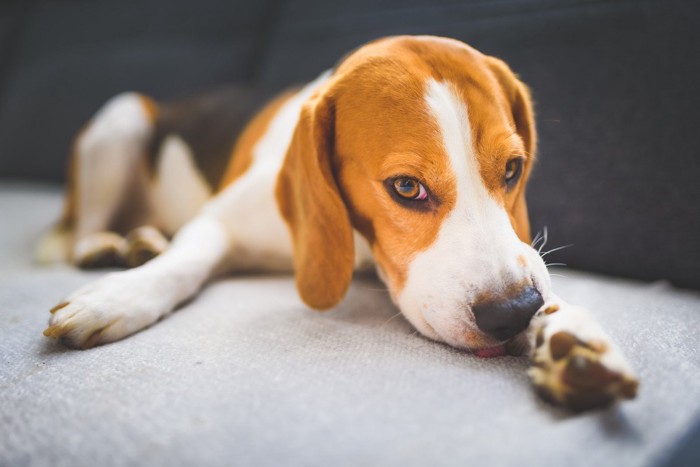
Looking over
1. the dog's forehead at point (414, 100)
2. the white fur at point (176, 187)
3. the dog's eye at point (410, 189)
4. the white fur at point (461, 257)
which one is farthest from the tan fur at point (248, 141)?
the white fur at point (461, 257)

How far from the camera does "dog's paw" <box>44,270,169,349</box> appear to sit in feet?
3.80

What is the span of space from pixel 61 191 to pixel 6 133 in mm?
666

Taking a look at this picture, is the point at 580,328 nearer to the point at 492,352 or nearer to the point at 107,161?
the point at 492,352

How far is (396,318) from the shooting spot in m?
1.31

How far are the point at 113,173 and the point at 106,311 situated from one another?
4.63 ft

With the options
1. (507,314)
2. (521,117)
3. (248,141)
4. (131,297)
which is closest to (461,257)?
(507,314)

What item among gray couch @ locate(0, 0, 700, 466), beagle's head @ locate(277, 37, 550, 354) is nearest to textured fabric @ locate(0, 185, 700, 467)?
gray couch @ locate(0, 0, 700, 466)

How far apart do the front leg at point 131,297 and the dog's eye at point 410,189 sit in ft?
2.03

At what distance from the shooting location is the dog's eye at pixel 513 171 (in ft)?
4.19

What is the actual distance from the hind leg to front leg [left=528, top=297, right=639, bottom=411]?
73.8 inches

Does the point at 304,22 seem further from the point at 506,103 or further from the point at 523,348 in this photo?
the point at 523,348

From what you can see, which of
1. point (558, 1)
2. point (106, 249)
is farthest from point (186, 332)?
point (558, 1)

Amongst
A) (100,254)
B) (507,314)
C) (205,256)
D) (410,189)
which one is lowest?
(100,254)

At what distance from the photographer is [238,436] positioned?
79 centimetres
